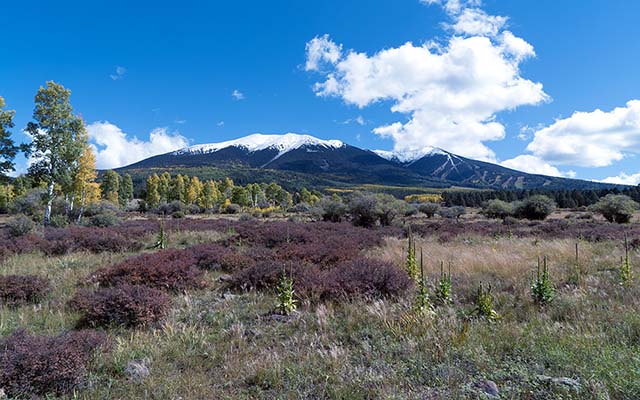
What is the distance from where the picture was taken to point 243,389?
10.6 ft

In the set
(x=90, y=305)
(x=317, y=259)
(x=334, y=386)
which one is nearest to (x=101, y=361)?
(x=90, y=305)

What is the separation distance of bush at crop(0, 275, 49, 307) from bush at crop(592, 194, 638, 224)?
43819 mm

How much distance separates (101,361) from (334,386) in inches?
111

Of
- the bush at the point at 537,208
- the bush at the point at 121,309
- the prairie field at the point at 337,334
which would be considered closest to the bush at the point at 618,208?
the bush at the point at 537,208

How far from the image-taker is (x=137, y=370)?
11.7 ft

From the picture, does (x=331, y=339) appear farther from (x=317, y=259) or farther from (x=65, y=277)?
(x=65, y=277)

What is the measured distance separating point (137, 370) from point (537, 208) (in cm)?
4457

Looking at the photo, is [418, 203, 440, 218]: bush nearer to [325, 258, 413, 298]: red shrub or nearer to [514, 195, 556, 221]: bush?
[514, 195, 556, 221]: bush

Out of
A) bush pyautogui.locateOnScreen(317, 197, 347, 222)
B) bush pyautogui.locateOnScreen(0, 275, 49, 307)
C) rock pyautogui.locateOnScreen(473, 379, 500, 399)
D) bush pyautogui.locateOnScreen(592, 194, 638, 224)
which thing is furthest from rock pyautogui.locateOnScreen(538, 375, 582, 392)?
bush pyautogui.locateOnScreen(592, 194, 638, 224)

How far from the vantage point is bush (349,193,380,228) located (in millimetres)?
27891

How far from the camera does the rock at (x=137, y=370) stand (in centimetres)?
350

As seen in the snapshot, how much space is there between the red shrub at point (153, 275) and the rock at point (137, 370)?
3533 millimetres

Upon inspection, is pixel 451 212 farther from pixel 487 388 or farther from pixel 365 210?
pixel 487 388

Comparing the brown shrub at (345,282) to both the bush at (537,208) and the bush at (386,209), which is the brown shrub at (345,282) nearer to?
the bush at (386,209)
